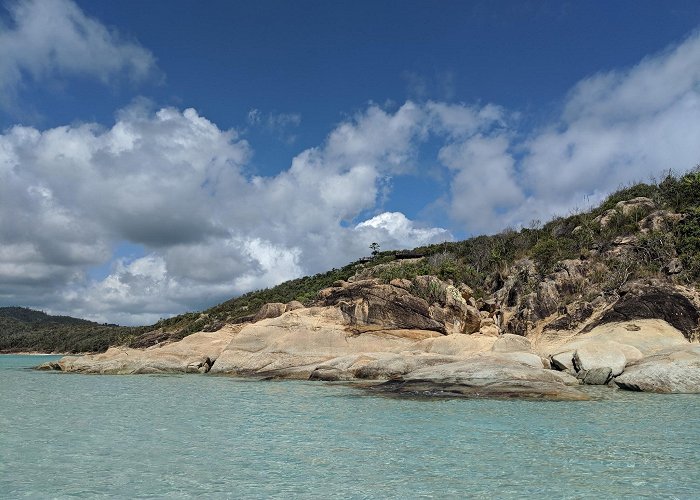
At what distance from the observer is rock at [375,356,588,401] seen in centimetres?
2262

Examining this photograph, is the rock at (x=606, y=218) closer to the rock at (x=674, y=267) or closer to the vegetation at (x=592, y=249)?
the vegetation at (x=592, y=249)

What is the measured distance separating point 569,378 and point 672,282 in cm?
2039

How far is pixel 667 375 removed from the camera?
24.7m

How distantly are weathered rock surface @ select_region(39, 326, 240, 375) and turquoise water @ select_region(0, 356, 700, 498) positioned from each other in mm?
19426

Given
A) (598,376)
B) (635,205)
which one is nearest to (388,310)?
(598,376)

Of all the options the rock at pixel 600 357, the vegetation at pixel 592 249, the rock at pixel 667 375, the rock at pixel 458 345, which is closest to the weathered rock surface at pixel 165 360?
the vegetation at pixel 592 249

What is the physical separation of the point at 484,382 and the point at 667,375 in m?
9.13

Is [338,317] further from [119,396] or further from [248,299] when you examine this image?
[248,299]

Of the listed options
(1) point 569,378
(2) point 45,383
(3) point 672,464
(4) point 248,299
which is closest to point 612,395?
(1) point 569,378

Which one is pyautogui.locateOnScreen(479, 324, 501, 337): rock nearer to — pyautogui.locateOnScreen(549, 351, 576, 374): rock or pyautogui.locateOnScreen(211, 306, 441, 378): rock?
pyautogui.locateOnScreen(211, 306, 441, 378): rock

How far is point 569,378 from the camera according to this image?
27.1 m

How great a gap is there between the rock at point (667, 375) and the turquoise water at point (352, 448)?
106 inches

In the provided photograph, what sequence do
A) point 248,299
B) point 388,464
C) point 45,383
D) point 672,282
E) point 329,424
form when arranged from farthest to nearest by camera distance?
point 248,299 → point 672,282 → point 45,383 → point 329,424 → point 388,464

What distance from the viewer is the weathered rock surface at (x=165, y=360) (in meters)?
40.9
